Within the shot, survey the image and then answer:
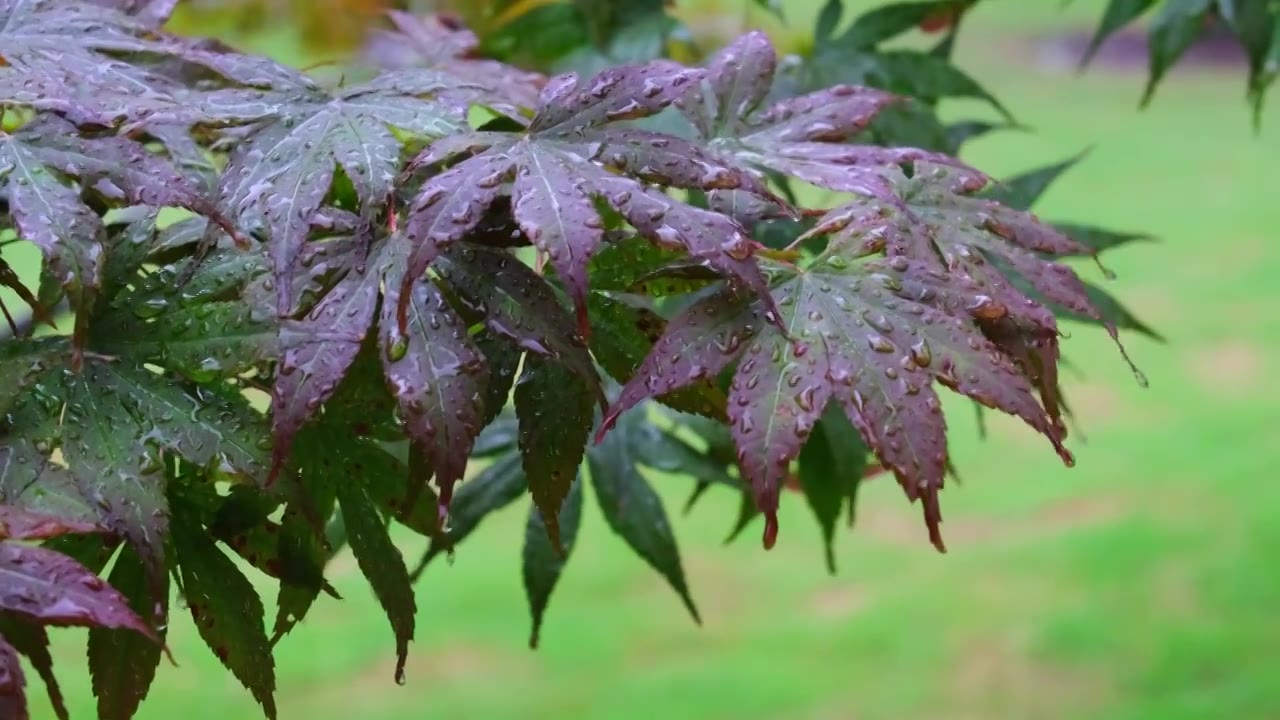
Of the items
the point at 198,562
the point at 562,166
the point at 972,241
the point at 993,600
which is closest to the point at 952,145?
the point at 972,241

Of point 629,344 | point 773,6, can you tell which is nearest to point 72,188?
point 629,344

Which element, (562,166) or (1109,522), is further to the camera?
(1109,522)

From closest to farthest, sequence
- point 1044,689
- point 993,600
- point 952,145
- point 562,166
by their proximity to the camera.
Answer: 1. point 562,166
2. point 952,145
3. point 1044,689
4. point 993,600

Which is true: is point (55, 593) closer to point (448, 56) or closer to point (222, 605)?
point (222, 605)

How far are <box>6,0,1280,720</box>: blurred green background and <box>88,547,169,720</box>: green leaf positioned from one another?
3.30 feet

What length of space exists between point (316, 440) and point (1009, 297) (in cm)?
28

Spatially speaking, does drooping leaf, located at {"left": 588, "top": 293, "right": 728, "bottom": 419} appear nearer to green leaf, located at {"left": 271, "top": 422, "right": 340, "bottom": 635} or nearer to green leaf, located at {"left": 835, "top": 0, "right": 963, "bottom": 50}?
green leaf, located at {"left": 271, "top": 422, "right": 340, "bottom": 635}

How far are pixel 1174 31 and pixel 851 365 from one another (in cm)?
69

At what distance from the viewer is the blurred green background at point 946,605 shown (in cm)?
218

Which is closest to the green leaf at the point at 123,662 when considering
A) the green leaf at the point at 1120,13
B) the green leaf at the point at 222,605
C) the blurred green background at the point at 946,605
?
the green leaf at the point at 222,605

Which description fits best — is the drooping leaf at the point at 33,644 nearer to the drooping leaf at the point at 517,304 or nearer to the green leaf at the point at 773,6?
the drooping leaf at the point at 517,304

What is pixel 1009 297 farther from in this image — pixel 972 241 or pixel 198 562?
pixel 198 562

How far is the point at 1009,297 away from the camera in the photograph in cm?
49

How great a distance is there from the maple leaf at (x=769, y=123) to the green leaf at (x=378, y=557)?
0.66ft
